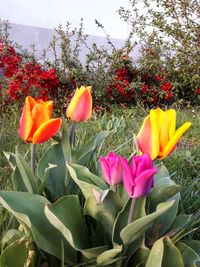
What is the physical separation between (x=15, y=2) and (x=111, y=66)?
3.57 meters

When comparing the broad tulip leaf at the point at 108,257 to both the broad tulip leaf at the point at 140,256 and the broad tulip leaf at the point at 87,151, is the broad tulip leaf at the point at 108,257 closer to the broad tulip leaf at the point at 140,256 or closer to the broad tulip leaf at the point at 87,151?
the broad tulip leaf at the point at 140,256

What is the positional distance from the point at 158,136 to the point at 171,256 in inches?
11.2

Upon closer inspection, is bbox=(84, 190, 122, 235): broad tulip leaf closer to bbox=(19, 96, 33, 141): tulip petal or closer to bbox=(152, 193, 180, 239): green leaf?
bbox=(152, 193, 180, 239): green leaf

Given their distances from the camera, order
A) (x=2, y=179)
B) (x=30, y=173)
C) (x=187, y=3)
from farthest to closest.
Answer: (x=187, y=3), (x=2, y=179), (x=30, y=173)

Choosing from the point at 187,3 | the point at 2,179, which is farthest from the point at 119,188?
the point at 187,3

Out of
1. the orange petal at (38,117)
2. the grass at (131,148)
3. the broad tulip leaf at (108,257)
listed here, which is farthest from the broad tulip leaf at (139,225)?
the grass at (131,148)

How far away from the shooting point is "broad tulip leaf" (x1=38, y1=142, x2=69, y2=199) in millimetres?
1453

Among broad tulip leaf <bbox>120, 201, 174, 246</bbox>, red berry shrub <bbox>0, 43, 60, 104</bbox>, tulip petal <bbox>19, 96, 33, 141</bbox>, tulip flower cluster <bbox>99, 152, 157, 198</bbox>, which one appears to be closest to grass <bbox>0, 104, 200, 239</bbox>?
red berry shrub <bbox>0, 43, 60, 104</bbox>

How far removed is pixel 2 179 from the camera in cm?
213

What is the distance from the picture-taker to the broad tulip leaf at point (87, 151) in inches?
58.4

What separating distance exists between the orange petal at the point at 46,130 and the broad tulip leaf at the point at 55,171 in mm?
217

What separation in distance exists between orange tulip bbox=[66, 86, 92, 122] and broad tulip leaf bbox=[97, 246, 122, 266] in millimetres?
405

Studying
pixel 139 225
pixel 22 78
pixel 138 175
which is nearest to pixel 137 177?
pixel 138 175

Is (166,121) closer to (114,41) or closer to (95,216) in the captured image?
(95,216)
